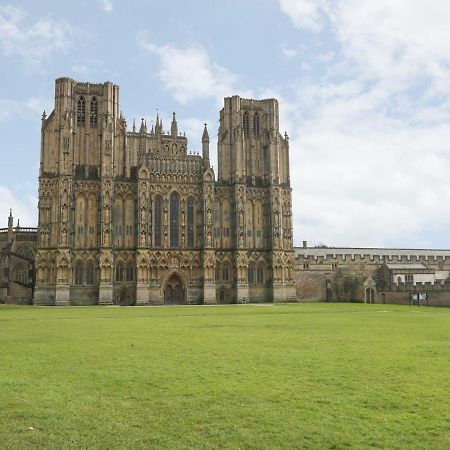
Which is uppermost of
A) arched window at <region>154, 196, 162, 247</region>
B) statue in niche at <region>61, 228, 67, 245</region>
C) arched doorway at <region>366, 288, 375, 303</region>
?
arched window at <region>154, 196, 162, 247</region>

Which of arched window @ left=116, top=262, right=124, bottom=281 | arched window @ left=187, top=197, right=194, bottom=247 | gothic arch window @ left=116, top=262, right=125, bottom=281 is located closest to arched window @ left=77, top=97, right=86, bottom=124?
arched window @ left=187, top=197, right=194, bottom=247

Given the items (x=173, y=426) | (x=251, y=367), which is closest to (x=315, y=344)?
(x=251, y=367)

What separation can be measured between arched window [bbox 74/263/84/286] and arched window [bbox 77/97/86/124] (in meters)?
23.1

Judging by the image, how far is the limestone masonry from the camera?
3152 inches

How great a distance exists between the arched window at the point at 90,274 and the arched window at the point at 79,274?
74 cm

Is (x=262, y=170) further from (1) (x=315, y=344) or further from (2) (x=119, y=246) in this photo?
(1) (x=315, y=344)

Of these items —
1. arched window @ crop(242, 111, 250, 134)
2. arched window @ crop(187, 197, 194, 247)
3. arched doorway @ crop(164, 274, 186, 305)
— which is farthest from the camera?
arched window @ crop(242, 111, 250, 134)

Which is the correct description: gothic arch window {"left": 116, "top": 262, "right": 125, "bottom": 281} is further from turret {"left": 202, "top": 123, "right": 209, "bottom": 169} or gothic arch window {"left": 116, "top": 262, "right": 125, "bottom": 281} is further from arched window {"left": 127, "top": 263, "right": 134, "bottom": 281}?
turret {"left": 202, "top": 123, "right": 209, "bottom": 169}

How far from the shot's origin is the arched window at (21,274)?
8669 cm

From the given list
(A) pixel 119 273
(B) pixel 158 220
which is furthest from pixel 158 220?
(A) pixel 119 273

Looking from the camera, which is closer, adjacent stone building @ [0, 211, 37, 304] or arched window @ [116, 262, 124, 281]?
adjacent stone building @ [0, 211, 37, 304]

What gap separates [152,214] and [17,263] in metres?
23.6

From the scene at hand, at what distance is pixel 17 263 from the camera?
8700 cm

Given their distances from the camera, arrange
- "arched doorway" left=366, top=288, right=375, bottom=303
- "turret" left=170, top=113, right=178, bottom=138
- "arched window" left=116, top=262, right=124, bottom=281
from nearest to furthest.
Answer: "arched window" left=116, top=262, right=124, bottom=281, "arched doorway" left=366, top=288, right=375, bottom=303, "turret" left=170, top=113, right=178, bottom=138
